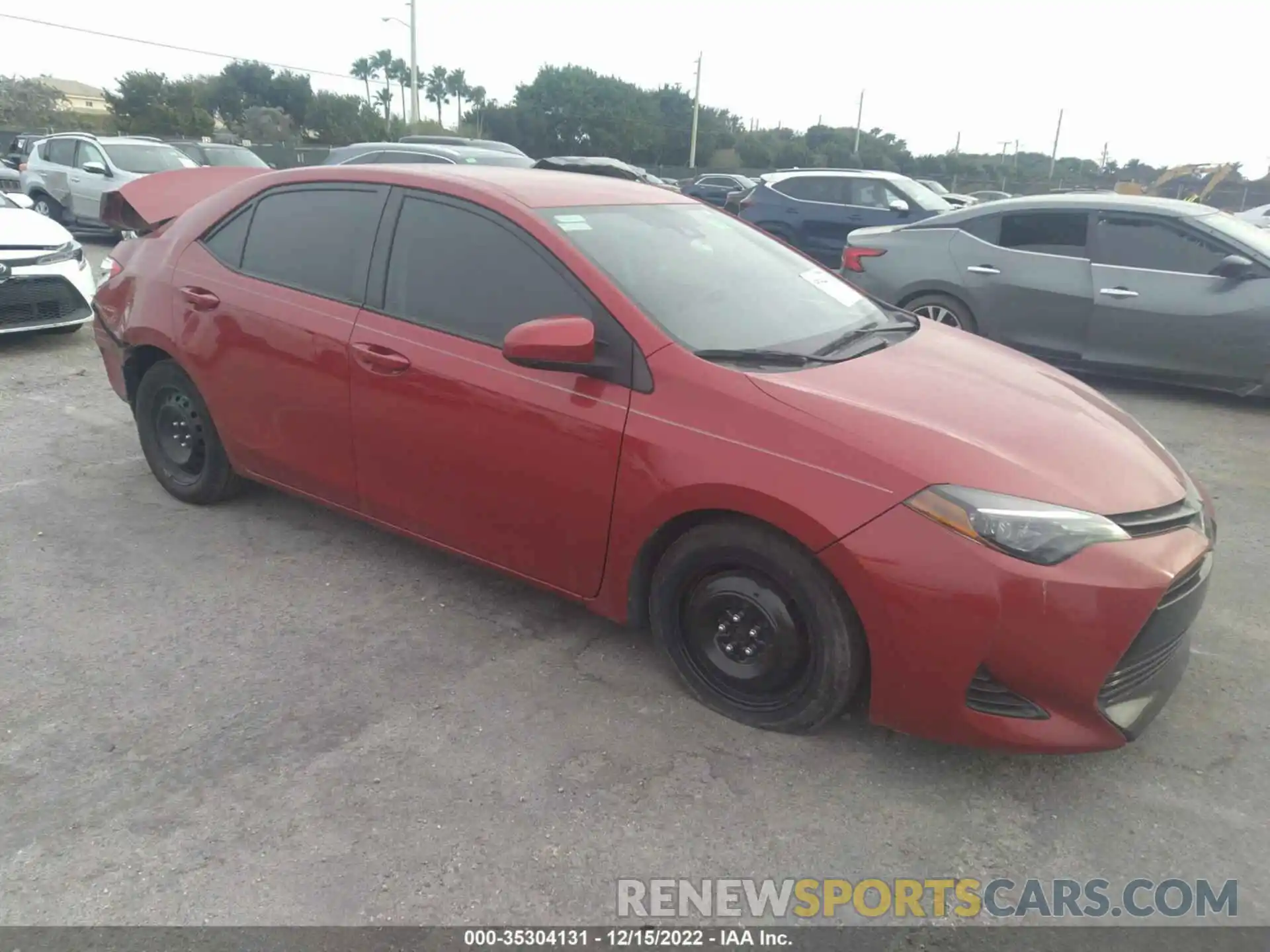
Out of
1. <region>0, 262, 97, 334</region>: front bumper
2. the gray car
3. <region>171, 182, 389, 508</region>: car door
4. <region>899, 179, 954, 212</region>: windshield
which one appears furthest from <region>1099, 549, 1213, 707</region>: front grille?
<region>899, 179, 954, 212</region>: windshield

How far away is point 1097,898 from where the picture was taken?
7.45ft

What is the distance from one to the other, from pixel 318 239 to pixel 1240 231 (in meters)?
6.39

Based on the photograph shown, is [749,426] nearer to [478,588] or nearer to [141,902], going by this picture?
[478,588]

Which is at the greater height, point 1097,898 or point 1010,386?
point 1010,386

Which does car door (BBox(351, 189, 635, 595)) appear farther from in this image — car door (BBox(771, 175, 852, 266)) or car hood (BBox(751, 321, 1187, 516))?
car door (BBox(771, 175, 852, 266))

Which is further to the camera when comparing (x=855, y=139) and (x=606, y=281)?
(x=855, y=139)

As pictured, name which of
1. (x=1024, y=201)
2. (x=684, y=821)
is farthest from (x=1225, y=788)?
(x=1024, y=201)

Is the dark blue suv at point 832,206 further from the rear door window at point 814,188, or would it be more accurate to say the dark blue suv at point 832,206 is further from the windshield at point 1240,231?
the windshield at point 1240,231

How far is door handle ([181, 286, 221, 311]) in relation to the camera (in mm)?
3938

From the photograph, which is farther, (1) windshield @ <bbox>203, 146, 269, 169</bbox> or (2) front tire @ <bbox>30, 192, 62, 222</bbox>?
(1) windshield @ <bbox>203, 146, 269, 169</bbox>

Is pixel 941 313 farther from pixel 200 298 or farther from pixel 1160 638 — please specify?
pixel 200 298

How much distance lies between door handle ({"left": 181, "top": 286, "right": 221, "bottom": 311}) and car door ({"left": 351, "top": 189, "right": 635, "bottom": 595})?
91cm

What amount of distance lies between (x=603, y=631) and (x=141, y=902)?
66.6 inches

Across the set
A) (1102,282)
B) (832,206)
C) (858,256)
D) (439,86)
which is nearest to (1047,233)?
(1102,282)
